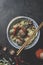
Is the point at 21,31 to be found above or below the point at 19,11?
below

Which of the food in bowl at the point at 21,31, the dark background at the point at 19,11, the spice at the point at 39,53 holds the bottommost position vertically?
the spice at the point at 39,53

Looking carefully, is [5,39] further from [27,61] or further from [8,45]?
[27,61]

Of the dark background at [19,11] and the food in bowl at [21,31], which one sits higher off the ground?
the dark background at [19,11]

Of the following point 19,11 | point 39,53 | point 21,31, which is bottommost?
point 39,53

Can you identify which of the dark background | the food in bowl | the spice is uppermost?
the dark background

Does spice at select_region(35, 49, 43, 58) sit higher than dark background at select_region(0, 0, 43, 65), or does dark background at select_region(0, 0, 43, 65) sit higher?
dark background at select_region(0, 0, 43, 65)

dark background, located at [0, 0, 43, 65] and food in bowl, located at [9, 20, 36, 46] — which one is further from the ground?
dark background, located at [0, 0, 43, 65]

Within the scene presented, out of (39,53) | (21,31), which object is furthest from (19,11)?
(39,53)

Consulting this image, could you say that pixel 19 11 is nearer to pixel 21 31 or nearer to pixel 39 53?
pixel 21 31

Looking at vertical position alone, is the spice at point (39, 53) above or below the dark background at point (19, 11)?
below
